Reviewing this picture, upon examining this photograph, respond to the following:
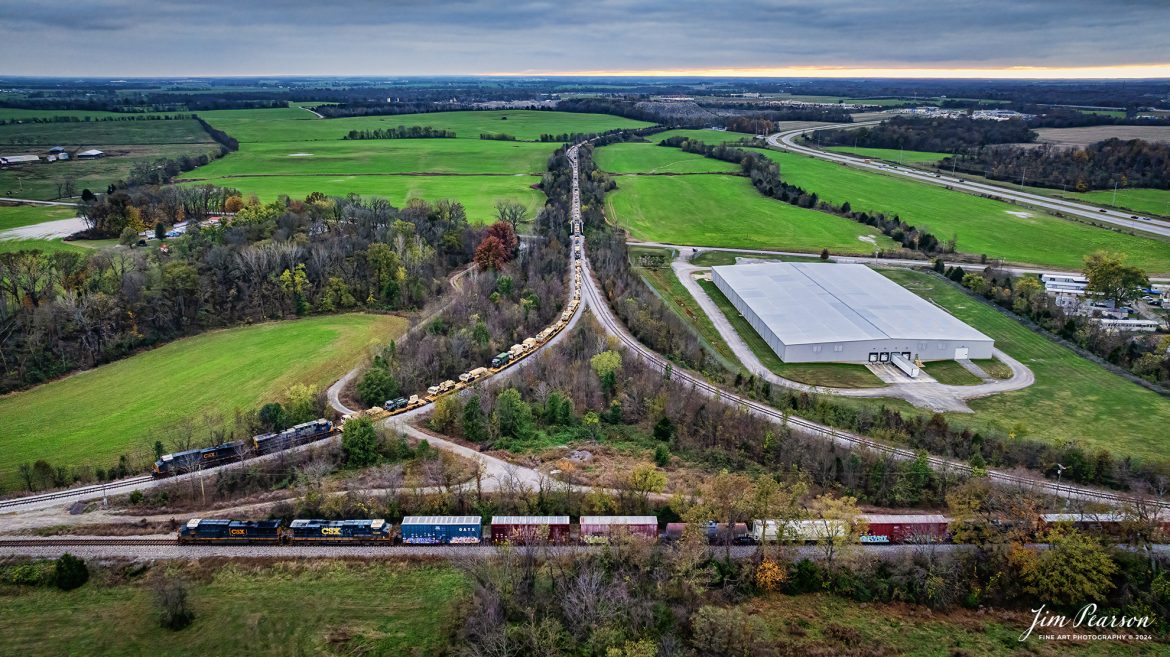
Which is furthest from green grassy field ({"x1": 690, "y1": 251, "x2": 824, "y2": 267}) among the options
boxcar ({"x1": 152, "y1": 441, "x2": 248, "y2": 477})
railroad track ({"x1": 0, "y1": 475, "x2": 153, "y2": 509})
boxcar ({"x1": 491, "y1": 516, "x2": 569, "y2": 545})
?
railroad track ({"x1": 0, "y1": 475, "x2": 153, "y2": 509})

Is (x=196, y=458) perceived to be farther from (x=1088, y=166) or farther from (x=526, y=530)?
(x=1088, y=166)

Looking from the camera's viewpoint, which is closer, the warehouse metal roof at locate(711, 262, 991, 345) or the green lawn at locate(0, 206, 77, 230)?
the warehouse metal roof at locate(711, 262, 991, 345)

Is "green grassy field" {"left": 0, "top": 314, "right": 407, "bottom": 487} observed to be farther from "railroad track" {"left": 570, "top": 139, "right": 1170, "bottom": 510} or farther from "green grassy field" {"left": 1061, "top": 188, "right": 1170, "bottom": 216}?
"green grassy field" {"left": 1061, "top": 188, "right": 1170, "bottom": 216}

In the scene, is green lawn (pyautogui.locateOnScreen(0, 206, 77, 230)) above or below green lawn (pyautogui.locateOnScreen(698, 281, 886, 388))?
above

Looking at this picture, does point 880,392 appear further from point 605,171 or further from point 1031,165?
point 1031,165

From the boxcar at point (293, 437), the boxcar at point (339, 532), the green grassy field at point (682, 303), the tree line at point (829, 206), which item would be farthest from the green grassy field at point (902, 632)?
the tree line at point (829, 206)

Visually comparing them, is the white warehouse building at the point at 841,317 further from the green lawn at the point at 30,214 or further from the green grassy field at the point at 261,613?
the green lawn at the point at 30,214
